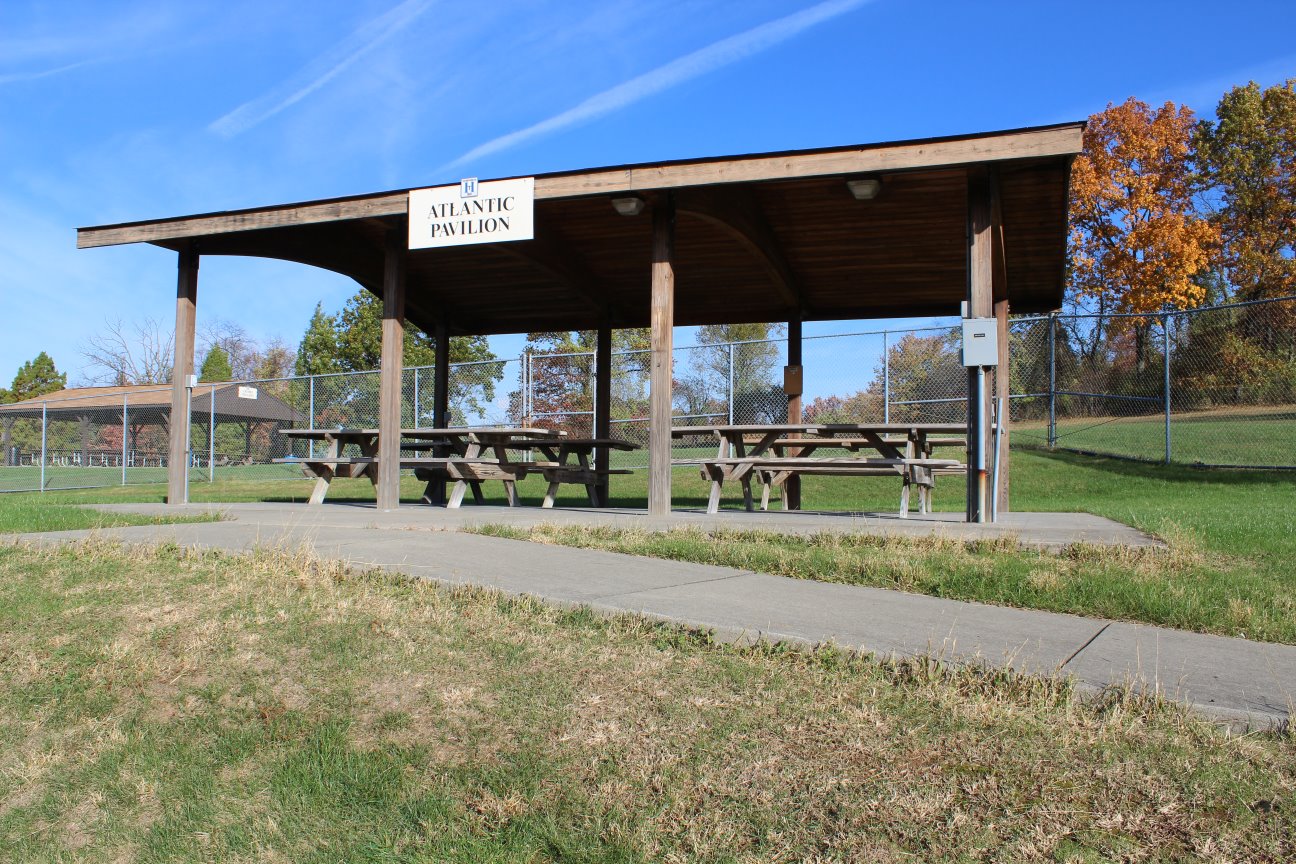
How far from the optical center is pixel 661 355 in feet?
31.0

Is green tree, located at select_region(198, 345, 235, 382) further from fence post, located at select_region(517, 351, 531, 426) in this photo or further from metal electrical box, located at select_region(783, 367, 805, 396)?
metal electrical box, located at select_region(783, 367, 805, 396)

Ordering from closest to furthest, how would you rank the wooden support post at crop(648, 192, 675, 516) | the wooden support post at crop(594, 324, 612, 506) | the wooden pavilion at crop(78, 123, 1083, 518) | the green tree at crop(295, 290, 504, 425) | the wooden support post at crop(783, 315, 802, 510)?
the wooden pavilion at crop(78, 123, 1083, 518), the wooden support post at crop(648, 192, 675, 516), the wooden support post at crop(783, 315, 802, 510), the wooden support post at crop(594, 324, 612, 506), the green tree at crop(295, 290, 504, 425)

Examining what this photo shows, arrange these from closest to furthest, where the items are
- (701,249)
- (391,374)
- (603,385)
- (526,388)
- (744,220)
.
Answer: (744,220) < (391,374) < (701,249) < (603,385) < (526,388)

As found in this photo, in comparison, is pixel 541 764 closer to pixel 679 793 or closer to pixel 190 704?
pixel 679 793

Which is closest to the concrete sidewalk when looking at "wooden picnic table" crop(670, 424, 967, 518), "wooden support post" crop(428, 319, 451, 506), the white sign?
"wooden picnic table" crop(670, 424, 967, 518)

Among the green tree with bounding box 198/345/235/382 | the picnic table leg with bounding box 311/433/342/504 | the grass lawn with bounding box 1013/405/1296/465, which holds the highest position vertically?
the green tree with bounding box 198/345/235/382

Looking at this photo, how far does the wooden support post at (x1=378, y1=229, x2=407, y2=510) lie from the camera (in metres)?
10.8

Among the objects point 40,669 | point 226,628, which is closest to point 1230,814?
point 226,628

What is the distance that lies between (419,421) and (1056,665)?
20.4 m

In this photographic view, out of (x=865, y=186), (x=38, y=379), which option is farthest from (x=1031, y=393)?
(x=38, y=379)

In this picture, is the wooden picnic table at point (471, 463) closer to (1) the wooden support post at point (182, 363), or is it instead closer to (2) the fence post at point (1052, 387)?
(1) the wooden support post at point (182, 363)

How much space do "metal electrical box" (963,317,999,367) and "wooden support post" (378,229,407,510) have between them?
6.11 m

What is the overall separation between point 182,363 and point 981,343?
30.3ft

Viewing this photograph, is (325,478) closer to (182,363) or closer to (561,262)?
(182,363)
